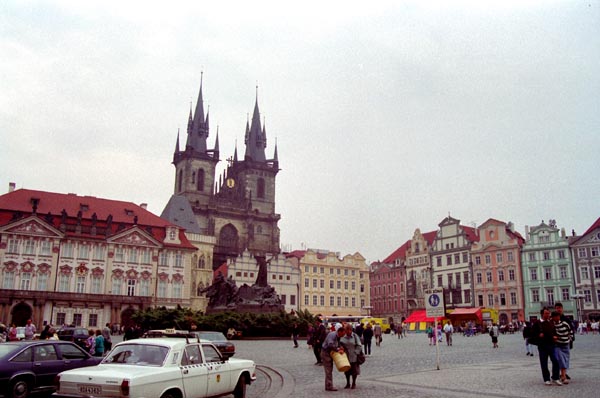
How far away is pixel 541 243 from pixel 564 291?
585 centimetres

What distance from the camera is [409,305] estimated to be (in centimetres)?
7656

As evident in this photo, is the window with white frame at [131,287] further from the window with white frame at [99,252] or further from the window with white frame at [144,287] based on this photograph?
the window with white frame at [99,252]

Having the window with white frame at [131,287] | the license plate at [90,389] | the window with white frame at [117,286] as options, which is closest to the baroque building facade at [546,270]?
the window with white frame at [131,287]

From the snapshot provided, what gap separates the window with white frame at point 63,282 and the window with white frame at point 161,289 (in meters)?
8.98

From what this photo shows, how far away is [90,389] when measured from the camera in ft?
26.6

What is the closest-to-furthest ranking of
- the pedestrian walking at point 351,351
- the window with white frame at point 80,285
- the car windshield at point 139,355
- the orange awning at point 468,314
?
the car windshield at point 139,355 < the pedestrian walking at point 351,351 < the window with white frame at point 80,285 < the orange awning at point 468,314

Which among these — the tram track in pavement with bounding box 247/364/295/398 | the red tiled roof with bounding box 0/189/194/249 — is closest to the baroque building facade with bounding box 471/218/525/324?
the red tiled roof with bounding box 0/189/194/249

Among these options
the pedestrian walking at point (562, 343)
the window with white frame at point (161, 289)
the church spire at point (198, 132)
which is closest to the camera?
the pedestrian walking at point (562, 343)

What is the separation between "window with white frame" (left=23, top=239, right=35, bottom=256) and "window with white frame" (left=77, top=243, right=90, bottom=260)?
13.9ft

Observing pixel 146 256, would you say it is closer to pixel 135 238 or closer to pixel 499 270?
pixel 135 238

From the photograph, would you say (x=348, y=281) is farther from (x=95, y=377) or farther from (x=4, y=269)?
(x=95, y=377)

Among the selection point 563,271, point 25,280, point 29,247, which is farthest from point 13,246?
point 563,271

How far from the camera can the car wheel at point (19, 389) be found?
34.3ft

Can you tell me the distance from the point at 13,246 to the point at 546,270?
181 ft
